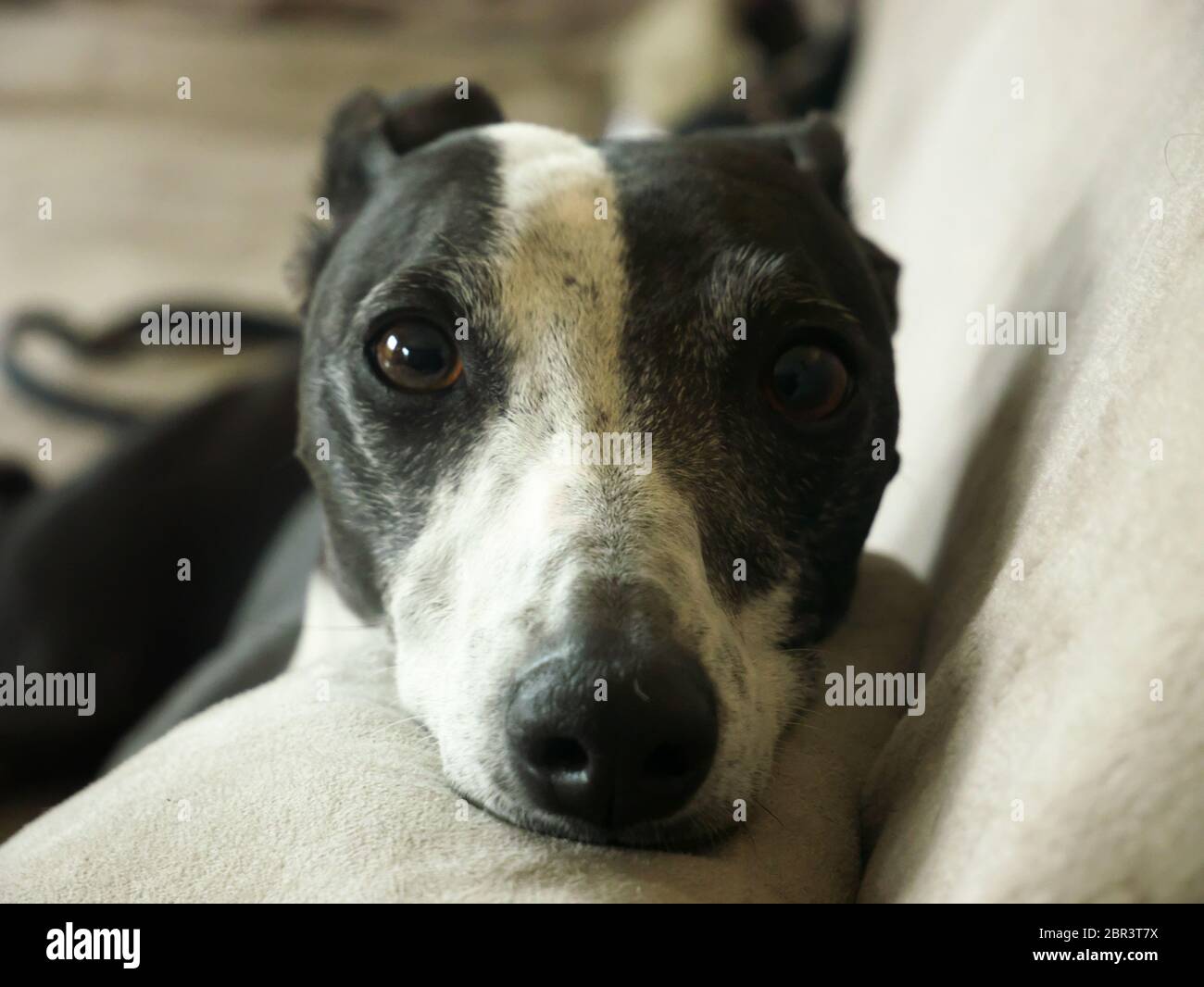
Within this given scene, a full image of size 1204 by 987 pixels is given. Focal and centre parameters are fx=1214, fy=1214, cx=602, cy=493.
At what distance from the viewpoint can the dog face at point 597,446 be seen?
113cm

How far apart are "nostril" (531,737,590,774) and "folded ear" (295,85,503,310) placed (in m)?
1.03

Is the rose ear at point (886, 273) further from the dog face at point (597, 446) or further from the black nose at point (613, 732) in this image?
the black nose at point (613, 732)

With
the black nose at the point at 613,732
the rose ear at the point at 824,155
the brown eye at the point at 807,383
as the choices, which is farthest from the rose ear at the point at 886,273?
the black nose at the point at 613,732

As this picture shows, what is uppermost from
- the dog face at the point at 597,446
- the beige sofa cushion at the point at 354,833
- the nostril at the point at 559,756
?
the dog face at the point at 597,446

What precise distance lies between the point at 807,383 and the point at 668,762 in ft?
1.87

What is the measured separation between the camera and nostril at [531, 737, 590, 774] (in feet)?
3.54

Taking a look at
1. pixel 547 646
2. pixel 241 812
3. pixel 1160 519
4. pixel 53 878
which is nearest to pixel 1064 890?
pixel 1160 519

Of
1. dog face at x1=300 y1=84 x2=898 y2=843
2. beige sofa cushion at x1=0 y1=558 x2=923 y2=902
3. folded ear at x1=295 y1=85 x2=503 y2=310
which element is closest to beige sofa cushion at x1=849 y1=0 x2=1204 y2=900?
beige sofa cushion at x1=0 y1=558 x2=923 y2=902

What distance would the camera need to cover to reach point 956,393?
6.29 feet

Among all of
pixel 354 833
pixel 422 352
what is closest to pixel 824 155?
pixel 422 352

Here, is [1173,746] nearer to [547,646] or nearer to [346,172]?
[547,646]

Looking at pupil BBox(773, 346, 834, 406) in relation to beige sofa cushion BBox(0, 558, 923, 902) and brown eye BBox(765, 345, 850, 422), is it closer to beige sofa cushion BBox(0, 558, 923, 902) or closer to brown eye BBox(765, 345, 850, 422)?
brown eye BBox(765, 345, 850, 422)

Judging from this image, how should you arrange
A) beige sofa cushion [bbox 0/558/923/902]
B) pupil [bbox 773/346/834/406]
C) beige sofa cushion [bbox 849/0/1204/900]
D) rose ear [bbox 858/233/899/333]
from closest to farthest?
beige sofa cushion [bbox 849/0/1204/900]
beige sofa cushion [bbox 0/558/923/902]
pupil [bbox 773/346/834/406]
rose ear [bbox 858/233/899/333]

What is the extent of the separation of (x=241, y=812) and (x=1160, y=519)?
839mm
